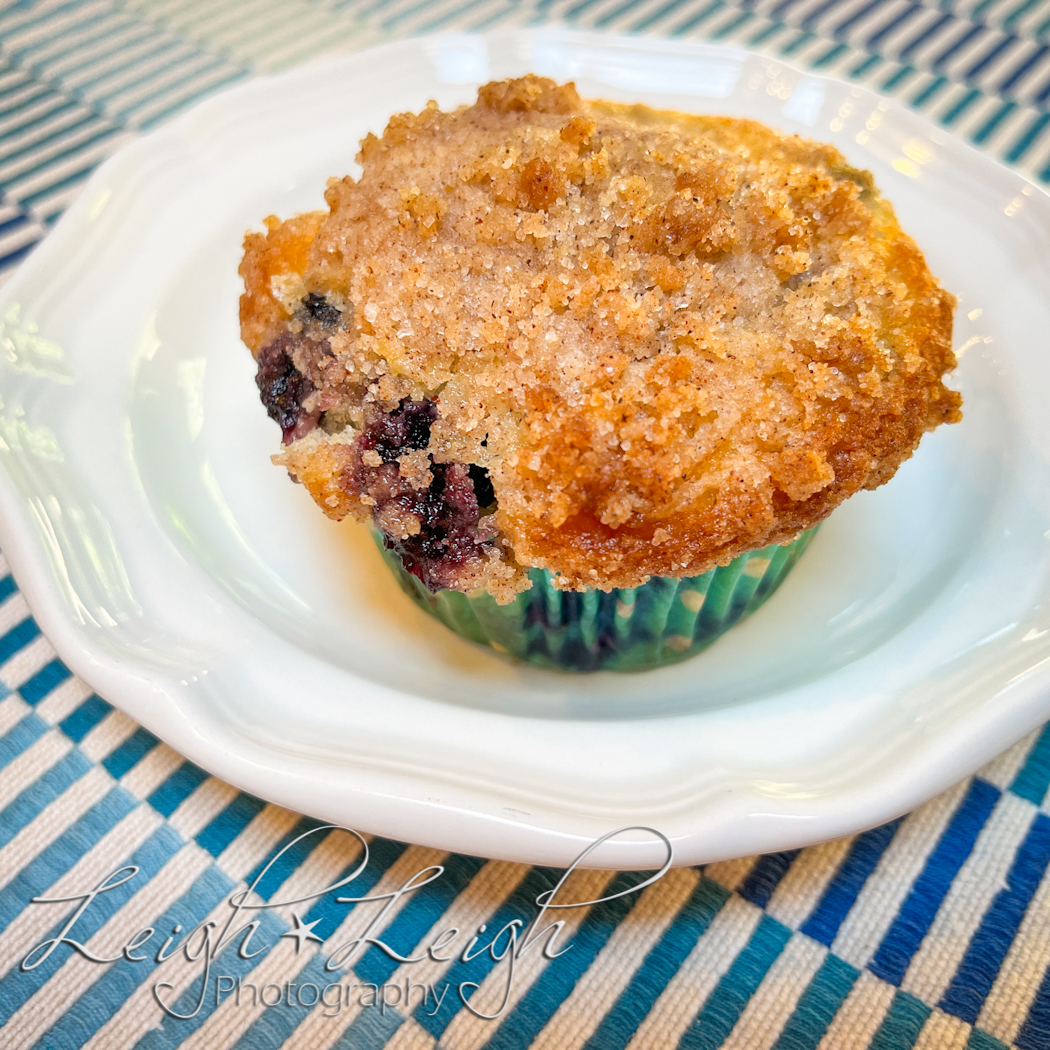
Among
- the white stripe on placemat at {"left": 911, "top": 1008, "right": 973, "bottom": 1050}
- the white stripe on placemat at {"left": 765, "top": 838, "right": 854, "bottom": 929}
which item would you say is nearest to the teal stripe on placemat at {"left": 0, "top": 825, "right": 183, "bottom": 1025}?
the white stripe on placemat at {"left": 765, "top": 838, "right": 854, "bottom": 929}

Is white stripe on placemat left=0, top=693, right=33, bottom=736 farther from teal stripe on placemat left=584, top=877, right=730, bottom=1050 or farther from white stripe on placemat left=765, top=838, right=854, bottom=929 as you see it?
white stripe on placemat left=765, top=838, right=854, bottom=929

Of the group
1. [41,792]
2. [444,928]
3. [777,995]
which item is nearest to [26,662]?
[41,792]

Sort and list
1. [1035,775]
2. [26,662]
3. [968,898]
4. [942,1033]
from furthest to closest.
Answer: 1. [26,662]
2. [1035,775]
3. [968,898]
4. [942,1033]

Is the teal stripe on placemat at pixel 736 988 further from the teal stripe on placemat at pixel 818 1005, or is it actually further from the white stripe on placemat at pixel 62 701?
the white stripe on placemat at pixel 62 701

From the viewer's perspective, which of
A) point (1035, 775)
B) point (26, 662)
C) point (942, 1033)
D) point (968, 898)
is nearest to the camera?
point (942, 1033)

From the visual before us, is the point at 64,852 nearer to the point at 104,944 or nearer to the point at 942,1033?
the point at 104,944

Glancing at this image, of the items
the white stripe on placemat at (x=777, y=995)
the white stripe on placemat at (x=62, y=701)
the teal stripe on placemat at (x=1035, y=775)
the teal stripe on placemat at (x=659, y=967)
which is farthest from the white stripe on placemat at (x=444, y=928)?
the teal stripe on placemat at (x=1035, y=775)

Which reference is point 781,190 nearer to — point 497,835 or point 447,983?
point 497,835
